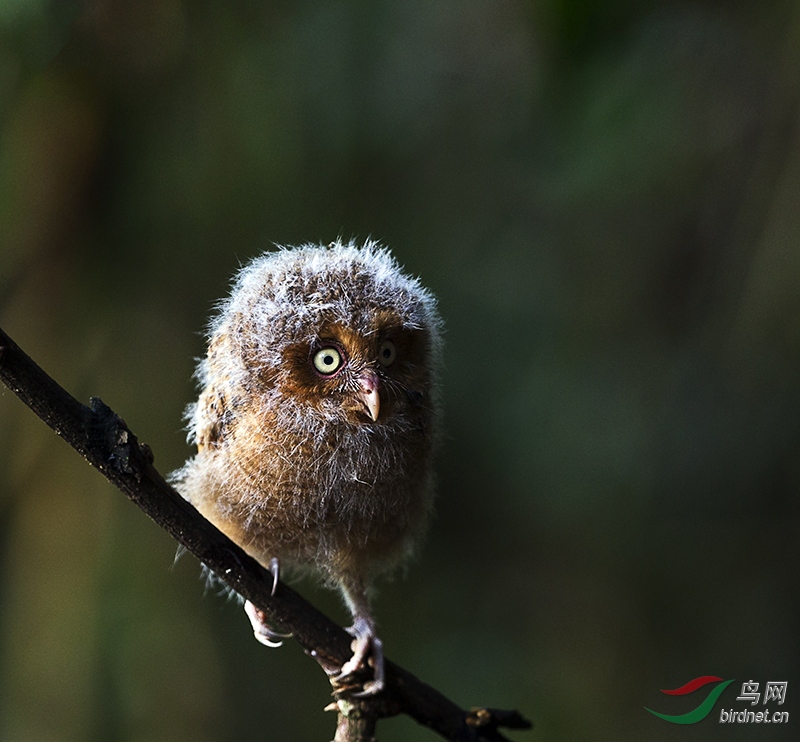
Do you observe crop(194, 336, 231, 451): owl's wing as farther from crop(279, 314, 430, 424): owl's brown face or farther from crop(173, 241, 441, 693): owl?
crop(279, 314, 430, 424): owl's brown face

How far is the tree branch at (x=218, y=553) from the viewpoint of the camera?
3.46 feet

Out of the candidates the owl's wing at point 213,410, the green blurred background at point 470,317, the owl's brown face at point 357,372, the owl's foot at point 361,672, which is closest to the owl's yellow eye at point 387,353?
the owl's brown face at point 357,372

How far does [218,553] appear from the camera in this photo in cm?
119

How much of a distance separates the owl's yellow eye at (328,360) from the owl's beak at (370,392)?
0.18 ft

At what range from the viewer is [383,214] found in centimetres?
254

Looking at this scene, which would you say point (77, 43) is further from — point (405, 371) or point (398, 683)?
point (398, 683)

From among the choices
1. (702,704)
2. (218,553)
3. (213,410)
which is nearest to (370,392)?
(218,553)

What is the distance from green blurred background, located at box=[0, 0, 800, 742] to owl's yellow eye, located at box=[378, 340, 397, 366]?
1118 mm

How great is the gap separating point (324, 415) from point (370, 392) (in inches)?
4.7

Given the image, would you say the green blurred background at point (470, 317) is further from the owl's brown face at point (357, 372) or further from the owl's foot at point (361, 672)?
the owl's foot at point (361, 672)

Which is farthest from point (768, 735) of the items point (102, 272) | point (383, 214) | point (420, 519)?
point (102, 272)

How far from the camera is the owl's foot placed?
4.42 feet

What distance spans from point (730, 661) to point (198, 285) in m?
2.08

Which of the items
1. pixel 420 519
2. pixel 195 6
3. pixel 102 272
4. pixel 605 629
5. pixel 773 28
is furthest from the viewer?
pixel 605 629
